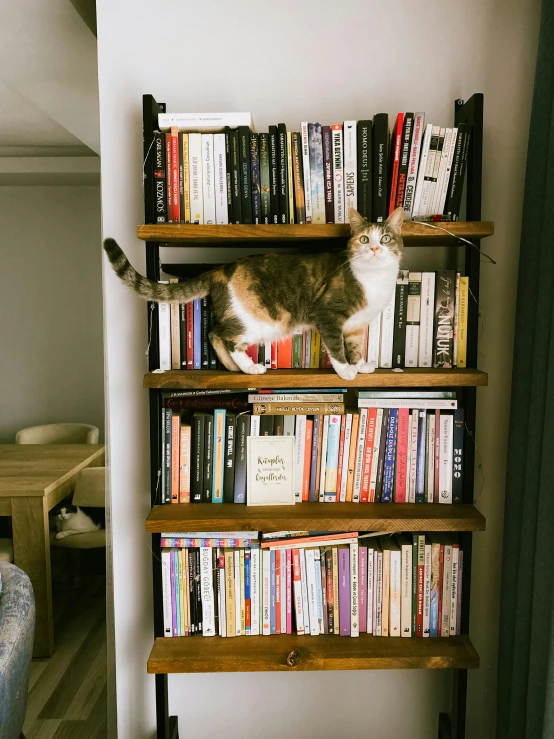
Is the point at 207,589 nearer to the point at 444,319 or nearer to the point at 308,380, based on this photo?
the point at 308,380

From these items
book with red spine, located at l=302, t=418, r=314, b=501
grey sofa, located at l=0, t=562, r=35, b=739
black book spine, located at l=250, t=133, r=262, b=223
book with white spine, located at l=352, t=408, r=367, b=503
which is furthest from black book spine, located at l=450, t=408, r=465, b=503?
grey sofa, located at l=0, t=562, r=35, b=739

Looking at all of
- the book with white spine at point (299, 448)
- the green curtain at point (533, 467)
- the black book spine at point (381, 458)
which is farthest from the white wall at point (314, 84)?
the book with white spine at point (299, 448)

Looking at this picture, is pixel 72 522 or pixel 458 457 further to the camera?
pixel 72 522

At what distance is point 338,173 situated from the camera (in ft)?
4.12

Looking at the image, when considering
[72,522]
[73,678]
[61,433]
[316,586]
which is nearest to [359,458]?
[316,586]

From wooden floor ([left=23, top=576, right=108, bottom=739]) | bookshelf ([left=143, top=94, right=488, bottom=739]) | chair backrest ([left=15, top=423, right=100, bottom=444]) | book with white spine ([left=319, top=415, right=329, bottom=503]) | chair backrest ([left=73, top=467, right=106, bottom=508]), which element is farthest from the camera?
chair backrest ([left=15, top=423, right=100, bottom=444])

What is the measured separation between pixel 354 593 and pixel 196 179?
107 cm

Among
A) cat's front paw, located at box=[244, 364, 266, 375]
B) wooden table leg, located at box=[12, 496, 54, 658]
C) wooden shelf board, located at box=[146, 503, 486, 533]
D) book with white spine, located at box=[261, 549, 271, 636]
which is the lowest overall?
wooden table leg, located at box=[12, 496, 54, 658]

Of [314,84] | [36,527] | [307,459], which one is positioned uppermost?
[314,84]

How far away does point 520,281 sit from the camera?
1.32 metres

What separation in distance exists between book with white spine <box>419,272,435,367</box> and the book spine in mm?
264

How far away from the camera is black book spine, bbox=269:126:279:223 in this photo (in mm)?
1240

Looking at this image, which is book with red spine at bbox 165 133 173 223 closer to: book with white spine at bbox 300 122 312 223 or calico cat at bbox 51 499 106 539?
book with white spine at bbox 300 122 312 223

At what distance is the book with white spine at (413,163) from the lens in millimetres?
1230
